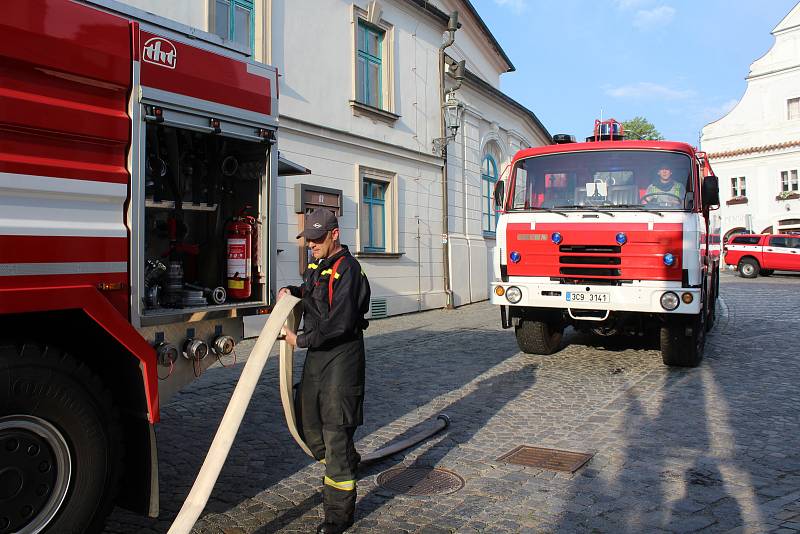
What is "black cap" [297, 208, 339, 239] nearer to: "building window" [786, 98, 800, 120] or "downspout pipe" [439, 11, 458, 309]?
"downspout pipe" [439, 11, 458, 309]

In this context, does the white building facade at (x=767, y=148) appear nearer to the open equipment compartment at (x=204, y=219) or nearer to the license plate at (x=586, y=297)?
the license plate at (x=586, y=297)

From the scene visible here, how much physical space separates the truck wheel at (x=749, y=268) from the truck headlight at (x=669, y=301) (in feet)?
77.7

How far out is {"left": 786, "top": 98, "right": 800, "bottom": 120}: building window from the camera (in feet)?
129

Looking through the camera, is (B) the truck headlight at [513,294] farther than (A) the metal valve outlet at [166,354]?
Yes

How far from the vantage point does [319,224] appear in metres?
3.70

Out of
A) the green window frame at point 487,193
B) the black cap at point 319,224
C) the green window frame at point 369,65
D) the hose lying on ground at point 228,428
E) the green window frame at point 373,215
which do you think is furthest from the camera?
the green window frame at point 487,193

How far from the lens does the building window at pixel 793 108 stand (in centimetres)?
3938

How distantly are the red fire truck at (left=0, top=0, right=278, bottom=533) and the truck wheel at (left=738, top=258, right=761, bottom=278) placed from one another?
28.5m

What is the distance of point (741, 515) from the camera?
3693 millimetres

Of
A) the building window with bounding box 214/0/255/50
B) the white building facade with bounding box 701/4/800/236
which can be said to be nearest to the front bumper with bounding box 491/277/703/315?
the building window with bounding box 214/0/255/50

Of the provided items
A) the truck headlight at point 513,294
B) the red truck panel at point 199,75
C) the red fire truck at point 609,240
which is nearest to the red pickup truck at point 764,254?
the red fire truck at point 609,240

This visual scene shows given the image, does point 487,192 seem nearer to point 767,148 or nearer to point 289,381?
point 289,381

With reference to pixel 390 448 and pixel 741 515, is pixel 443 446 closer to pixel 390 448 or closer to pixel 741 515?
pixel 390 448

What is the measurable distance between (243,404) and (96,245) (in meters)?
1.05
